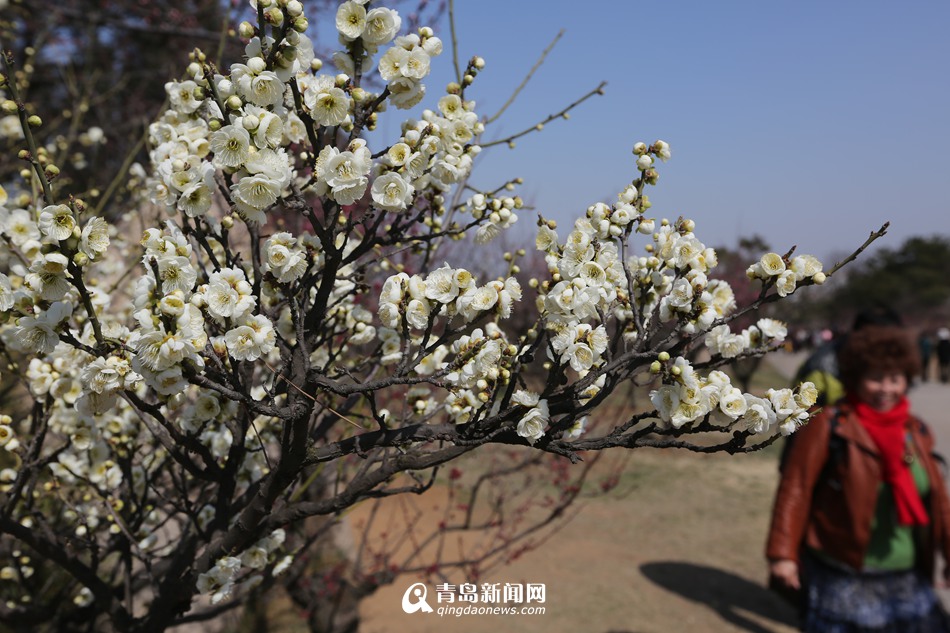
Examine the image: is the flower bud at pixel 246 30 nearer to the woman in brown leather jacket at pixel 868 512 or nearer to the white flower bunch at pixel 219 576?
the white flower bunch at pixel 219 576

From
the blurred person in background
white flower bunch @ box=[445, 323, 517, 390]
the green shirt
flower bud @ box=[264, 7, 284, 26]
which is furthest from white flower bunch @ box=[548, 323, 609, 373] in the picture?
the blurred person in background

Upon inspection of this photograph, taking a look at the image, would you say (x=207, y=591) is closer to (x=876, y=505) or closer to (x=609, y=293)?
(x=609, y=293)

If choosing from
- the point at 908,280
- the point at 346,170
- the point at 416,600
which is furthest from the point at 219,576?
the point at 908,280

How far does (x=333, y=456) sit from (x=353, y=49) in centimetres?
97

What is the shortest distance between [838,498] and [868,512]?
0.52 feet

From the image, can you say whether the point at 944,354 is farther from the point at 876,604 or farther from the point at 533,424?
the point at 533,424

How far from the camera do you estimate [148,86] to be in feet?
35.1

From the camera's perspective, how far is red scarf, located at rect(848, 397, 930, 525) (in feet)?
11.4

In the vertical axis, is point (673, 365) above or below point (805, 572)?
above

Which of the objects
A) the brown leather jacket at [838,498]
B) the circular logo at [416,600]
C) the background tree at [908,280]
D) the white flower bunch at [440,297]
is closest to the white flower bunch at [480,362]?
the white flower bunch at [440,297]

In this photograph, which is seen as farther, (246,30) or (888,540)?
(888,540)

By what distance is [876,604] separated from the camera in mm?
3457

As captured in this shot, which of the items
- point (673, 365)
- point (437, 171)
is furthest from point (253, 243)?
point (673, 365)

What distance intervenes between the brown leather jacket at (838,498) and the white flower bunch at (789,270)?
2374 millimetres
